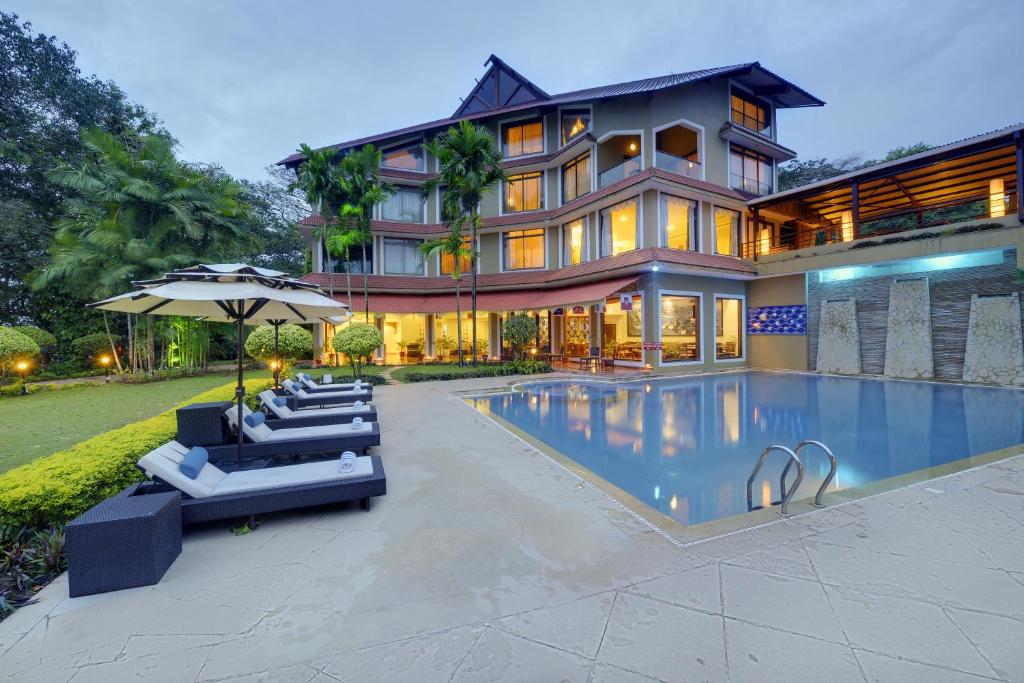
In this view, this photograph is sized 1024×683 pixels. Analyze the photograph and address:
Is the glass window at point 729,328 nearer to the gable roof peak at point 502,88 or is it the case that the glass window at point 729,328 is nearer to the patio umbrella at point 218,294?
the gable roof peak at point 502,88

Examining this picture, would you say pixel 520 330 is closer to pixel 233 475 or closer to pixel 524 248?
pixel 524 248

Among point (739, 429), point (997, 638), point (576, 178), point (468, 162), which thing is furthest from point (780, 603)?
point (576, 178)

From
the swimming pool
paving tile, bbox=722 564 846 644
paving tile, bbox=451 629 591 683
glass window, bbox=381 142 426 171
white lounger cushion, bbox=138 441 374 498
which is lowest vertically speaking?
the swimming pool

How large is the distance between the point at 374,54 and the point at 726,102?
112 meters

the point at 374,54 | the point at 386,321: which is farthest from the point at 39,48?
the point at 374,54

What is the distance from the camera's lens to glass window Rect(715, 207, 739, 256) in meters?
18.6

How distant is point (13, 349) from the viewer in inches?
456

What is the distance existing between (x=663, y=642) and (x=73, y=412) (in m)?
13.1

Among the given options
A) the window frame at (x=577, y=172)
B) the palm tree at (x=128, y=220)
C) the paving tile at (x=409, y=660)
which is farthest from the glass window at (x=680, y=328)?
the palm tree at (x=128, y=220)

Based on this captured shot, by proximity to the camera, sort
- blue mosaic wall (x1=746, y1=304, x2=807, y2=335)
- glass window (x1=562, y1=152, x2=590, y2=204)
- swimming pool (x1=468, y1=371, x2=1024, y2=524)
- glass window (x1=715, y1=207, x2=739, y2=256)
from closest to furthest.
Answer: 1. swimming pool (x1=468, y1=371, x2=1024, y2=524)
2. blue mosaic wall (x1=746, y1=304, x2=807, y2=335)
3. glass window (x1=715, y1=207, x2=739, y2=256)
4. glass window (x1=562, y1=152, x2=590, y2=204)

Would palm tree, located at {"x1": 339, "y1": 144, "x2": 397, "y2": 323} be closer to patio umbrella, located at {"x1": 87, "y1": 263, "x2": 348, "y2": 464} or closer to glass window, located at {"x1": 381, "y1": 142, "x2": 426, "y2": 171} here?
glass window, located at {"x1": 381, "y1": 142, "x2": 426, "y2": 171}

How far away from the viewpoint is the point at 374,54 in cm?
10219

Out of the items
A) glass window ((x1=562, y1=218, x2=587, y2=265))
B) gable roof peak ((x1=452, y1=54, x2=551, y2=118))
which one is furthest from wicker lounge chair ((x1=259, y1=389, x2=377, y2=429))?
gable roof peak ((x1=452, y1=54, x2=551, y2=118))

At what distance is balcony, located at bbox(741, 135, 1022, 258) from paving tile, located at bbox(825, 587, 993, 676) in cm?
1536
